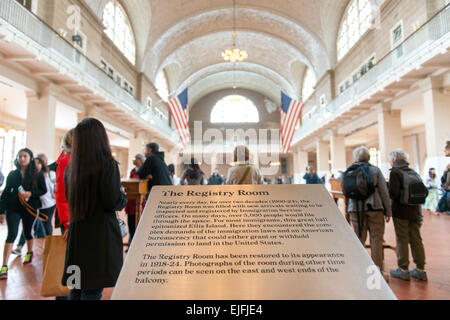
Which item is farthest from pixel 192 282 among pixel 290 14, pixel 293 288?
pixel 290 14

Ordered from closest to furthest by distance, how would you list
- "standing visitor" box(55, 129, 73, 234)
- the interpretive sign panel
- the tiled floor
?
the interpretive sign panel
"standing visitor" box(55, 129, 73, 234)
the tiled floor

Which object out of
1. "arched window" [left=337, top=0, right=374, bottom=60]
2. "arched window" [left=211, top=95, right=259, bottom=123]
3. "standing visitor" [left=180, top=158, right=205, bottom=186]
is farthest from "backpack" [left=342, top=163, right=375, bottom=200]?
"arched window" [left=211, top=95, right=259, bottom=123]

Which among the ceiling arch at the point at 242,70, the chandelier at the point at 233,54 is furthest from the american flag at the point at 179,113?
the ceiling arch at the point at 242,70

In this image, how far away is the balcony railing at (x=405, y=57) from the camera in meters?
7.25

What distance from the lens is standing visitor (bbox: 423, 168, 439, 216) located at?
8461 millimetres

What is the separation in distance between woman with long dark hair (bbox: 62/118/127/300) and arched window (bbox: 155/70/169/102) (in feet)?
75.8

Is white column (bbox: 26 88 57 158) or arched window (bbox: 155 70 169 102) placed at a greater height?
arched window (bbox: 155 70 169 102)

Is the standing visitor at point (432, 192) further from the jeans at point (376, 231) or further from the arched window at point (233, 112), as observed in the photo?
the arched window at point (233, 112)

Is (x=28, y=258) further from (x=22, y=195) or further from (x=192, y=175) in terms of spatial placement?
(x=192, y=175)

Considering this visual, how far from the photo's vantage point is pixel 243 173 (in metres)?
3.21

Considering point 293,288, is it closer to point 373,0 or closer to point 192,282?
point 192,282

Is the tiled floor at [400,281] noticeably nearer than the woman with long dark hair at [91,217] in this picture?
No

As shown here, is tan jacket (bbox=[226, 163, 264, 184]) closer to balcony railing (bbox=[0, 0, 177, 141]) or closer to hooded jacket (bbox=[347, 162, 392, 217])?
hooded jacket (bbox=[347, 162, 392, 217])

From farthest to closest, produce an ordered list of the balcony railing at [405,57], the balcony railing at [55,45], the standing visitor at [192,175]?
1. the balcony railing at [405,57]
2. the balcony railing at [55,45]
3. the standing visitor at [192,175]
